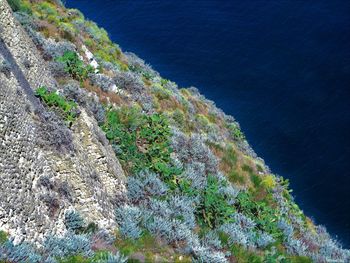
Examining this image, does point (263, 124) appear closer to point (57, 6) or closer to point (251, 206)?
point (57, 6)

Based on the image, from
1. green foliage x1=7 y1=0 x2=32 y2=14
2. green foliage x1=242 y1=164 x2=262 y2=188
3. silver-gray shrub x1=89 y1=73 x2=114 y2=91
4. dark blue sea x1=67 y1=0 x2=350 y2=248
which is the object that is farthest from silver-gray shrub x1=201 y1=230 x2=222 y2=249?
dark blue sea x1=67 y1=0 x2=350 y2=248

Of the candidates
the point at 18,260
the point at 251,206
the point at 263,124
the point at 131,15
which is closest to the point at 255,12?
the point at 131,15

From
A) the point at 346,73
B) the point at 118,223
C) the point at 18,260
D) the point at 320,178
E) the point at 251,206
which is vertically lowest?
the point at 18,260

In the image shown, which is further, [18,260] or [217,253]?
[217,253]

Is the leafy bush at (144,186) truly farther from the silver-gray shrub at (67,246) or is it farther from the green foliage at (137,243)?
the silver-gray shrub at (67,246)

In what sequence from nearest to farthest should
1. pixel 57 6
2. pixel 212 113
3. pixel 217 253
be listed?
pixel 217 253, pixel 57 6, pixel 212 113

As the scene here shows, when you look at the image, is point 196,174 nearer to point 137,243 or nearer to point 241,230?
point 241,230

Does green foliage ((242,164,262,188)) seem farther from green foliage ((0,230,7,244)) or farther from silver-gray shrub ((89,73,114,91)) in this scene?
green foliage ((0,230,7,244))
